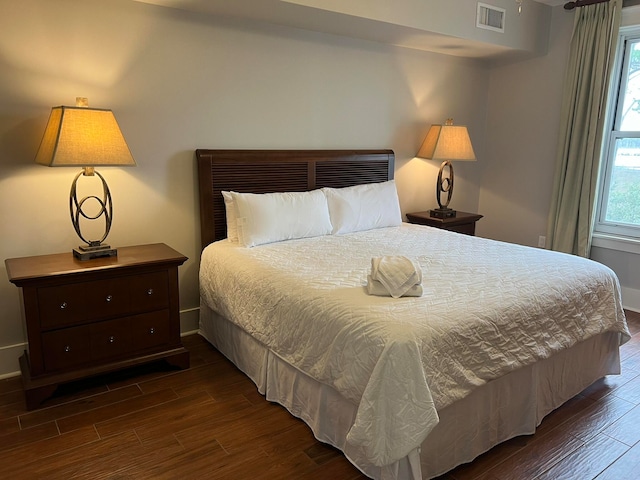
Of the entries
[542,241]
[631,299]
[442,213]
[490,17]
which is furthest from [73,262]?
[631,299]

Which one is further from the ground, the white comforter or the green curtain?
the green curtain

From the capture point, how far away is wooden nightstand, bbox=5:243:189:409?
2.28m

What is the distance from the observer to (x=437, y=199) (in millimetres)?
4348

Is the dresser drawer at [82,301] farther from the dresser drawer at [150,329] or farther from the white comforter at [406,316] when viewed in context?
the white comforter at [406,316]

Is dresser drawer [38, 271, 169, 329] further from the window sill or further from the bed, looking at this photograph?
the window sill

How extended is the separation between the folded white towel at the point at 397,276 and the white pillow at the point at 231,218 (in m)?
1.26

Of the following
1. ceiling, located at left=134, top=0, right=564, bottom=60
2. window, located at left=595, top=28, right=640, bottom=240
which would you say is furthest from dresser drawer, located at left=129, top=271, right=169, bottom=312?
window, located at left=595, top=28, right=640, bottom=240

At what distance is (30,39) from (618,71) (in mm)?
4251

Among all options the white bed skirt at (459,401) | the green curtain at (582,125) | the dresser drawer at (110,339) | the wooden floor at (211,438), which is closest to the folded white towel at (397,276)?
the white bed skirt at (459,401)

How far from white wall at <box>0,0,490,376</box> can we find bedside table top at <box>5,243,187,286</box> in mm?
204

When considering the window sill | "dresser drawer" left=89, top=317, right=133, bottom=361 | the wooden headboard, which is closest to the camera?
"dresser drawer" left=89, top=317, right=133, bottom=361

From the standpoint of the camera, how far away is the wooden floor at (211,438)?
194cm

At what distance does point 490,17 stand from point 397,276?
275 cm

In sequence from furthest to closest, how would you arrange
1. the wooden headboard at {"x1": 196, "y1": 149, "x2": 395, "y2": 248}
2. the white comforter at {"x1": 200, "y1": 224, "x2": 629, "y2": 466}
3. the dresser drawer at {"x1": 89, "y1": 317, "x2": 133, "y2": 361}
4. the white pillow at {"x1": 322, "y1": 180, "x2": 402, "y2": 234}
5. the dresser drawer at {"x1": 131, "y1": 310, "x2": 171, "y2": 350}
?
the white pillow at {"x1": 322, "y1": 180, "x2": 402, "y2": 234}, the wooden headboard at {"x1": 196, "y1": 149, "x2": 395, "y2": 248}, the dresser drawer at {"x1": 131, "y1": 310, "x2": 171, "y2": 350}, the dresser drawer at {"x1": 89, "y1": 317, "x2": 133, "y2": 361}, the white comforter at {"x1": 200, "y1": 224, "x2": 629, "y2": 466}
